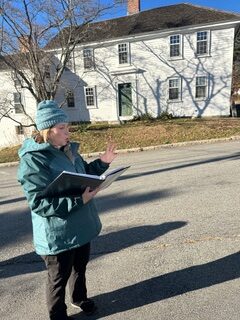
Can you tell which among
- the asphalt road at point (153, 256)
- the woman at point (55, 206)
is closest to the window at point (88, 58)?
the asphalt road at point (153, 256)

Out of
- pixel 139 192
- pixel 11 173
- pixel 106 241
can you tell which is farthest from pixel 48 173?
pixel 11 173

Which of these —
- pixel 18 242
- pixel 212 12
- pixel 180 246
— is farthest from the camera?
pixel 212 12

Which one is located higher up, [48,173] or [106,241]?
[48,173]

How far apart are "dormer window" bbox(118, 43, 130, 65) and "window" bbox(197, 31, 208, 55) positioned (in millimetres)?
5076

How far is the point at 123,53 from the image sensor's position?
23375 mm

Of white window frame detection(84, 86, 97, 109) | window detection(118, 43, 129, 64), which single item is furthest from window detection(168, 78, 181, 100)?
white window frame detection(84, 86, 97, 109)

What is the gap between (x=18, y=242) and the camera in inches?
182

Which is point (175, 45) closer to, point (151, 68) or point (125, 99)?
point (151, 68)

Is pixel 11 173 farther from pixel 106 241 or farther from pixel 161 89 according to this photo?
pixel 161 89

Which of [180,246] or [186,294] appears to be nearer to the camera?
[186,294]

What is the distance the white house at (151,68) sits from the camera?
21.6 m

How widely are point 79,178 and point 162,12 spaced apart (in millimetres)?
25360

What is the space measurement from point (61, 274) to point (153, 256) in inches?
60.1

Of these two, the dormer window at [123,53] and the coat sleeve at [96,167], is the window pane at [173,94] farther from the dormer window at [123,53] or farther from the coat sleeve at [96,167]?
the coat sleeve at [96,167]
